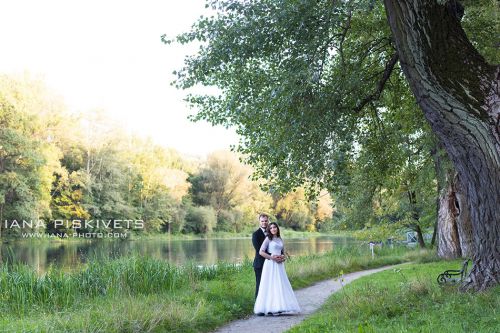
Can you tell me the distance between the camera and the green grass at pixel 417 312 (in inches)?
225

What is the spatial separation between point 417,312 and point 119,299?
4579mm

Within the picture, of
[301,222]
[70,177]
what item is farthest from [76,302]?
[301,222]

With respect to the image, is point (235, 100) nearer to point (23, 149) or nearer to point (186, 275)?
point (186, 275)

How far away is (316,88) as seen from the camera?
9656 millimetres

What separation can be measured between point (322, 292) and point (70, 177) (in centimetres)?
4159

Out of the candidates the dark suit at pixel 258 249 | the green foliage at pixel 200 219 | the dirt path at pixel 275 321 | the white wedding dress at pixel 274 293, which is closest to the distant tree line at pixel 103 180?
the green foliage at pixel 200 219

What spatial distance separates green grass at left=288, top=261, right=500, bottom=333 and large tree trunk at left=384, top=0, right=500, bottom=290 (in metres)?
0.66

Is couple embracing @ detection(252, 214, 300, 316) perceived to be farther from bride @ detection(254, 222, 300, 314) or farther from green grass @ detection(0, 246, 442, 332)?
green grass @ detection(0, 246, 442, 332)

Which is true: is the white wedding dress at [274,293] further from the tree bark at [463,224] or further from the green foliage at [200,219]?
the green foliage at [200,219]

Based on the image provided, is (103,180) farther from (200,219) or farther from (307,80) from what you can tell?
(307,80)

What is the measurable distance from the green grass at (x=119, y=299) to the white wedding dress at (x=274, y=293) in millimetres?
465

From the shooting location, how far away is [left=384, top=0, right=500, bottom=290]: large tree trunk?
7.04 m

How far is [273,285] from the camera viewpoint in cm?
933

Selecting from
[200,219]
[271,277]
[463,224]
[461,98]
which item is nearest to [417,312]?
[461,98]
